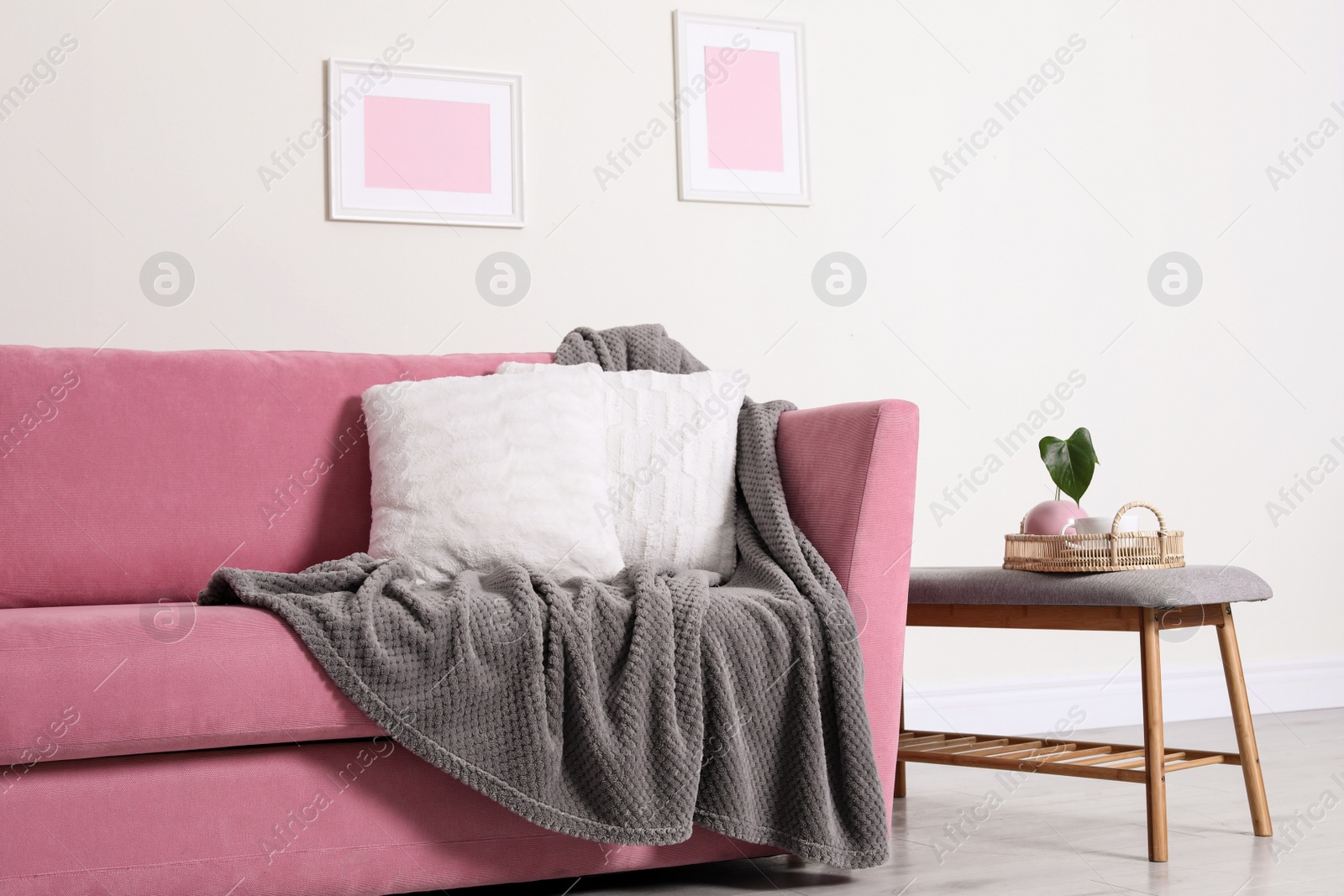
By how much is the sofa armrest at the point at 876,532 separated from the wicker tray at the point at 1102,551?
0.29 metres

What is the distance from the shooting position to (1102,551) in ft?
6.56

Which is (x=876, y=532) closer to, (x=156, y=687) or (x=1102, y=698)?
(x=156, y=687)

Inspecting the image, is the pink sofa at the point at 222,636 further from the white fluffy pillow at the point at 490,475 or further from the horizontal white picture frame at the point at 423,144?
the horizontal white picture frame at the point at 423,144

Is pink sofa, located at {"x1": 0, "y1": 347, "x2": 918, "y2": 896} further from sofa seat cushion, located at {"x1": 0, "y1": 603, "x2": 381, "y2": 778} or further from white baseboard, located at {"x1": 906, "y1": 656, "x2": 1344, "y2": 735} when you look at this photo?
white baseboard, located at {"x1": 906, "y1": 656, "x2": 1344, "y2": 735}

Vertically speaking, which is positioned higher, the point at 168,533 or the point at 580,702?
the point at 168,533

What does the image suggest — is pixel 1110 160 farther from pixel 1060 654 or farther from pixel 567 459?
pixel 567 459

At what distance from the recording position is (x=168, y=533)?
2.05 m

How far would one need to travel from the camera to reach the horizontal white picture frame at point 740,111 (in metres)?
3.04

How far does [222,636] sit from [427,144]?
1612 mm

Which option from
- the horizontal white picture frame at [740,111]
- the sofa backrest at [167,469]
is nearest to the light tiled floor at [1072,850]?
the sofa backrest at [167,469]

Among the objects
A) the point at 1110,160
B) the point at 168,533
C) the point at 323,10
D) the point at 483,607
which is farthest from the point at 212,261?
the point at 1110,160

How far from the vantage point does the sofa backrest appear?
6.56 feet

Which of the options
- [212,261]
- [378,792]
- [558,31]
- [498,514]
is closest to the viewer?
[378,792]

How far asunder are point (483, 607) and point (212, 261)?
142 cm
